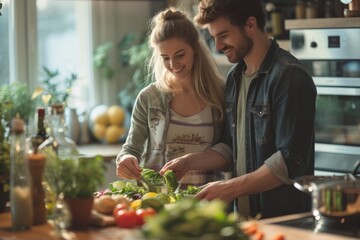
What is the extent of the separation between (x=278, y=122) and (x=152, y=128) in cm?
63

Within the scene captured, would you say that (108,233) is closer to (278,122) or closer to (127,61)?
(278,122)

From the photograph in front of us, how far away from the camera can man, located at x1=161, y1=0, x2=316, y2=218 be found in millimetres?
2959

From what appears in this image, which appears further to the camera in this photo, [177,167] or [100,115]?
[100,115]

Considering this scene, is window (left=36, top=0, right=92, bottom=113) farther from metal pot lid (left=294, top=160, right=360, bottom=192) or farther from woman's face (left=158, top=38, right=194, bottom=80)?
metal pot lid (left=294, top=160, right=360, bottom=192)

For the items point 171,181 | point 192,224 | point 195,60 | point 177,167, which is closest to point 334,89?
point 195,60

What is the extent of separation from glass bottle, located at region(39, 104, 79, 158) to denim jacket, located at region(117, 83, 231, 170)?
27.3 inches

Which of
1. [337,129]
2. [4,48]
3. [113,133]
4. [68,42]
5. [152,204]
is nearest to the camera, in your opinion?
[152,204]

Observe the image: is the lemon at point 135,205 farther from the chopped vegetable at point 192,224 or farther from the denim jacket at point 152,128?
the denim jacket at point 152,128

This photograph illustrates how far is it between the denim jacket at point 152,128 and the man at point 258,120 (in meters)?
0.13

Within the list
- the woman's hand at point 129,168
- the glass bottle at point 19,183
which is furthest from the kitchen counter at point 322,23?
the glass bottle at point 19,183

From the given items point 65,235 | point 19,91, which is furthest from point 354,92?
point 65,235

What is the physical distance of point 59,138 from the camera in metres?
2.69

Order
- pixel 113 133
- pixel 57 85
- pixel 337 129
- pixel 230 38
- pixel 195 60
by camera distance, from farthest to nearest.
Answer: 1. pixel 113 133
2. pixel 57 85
3. pixel 337 129
4. pixel 195 60
5. pixel 230 38

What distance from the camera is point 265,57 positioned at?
3170 millimetres
